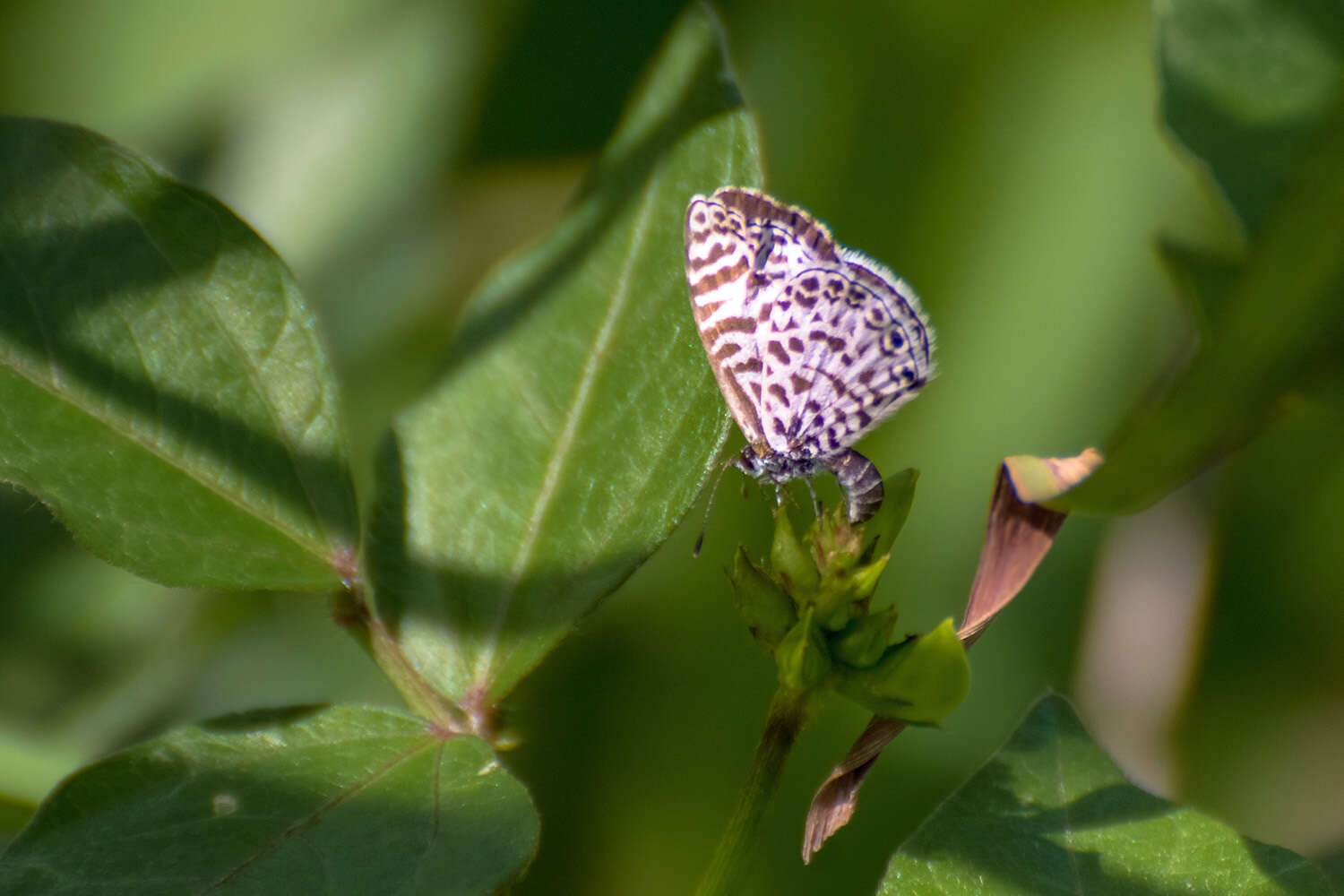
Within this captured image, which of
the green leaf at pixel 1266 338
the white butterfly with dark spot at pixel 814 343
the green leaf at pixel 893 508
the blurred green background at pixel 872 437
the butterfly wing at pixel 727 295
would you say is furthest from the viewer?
the blurred green background at pixel 872 437

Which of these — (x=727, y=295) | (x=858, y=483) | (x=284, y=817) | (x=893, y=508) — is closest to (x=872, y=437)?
(x=727, y=295)

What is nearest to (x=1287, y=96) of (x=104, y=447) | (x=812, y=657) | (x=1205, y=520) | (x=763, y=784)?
(x=812, y=657)

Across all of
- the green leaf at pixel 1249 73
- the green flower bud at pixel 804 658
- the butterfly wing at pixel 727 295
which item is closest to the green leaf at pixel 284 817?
the green flower bud at pixel 804 658

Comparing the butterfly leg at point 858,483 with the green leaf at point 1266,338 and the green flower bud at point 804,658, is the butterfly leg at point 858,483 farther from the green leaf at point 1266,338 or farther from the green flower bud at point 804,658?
the green leaf at point 1266,338

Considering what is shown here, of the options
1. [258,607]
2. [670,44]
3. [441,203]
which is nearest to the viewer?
[670,44]

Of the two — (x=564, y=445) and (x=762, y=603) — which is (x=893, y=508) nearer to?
(x=762, y=603)

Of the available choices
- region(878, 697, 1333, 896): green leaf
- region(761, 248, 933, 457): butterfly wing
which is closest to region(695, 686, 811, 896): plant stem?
region(878, 697, 1333, 896): green leaf

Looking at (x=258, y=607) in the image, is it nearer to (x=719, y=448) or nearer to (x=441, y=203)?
(x=441, y=203)
